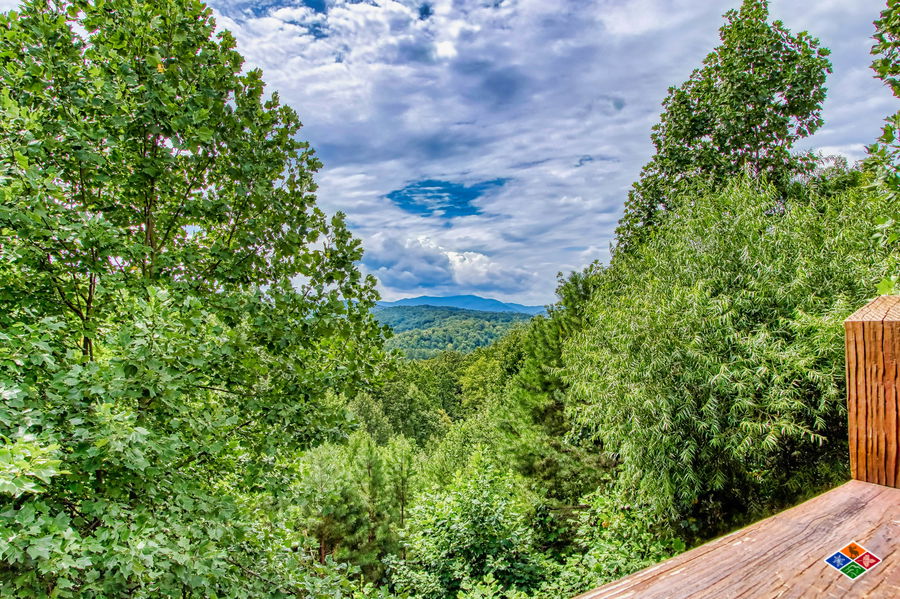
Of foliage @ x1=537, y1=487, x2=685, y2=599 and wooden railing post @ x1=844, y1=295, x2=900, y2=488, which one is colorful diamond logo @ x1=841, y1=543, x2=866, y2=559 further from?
foliage @ x1=537, y1=487, x2=685, y2=599

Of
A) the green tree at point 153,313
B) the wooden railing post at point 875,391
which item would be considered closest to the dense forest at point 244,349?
the green tree at point 153,313

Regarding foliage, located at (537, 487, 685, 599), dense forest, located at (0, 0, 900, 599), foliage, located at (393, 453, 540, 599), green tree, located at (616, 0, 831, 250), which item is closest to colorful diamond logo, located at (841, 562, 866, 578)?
dense forest, located at (0, 0, 900, 599)

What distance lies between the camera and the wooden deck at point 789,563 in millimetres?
583

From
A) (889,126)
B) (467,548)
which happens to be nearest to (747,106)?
(889,126)

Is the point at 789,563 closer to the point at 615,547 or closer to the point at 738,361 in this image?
the point at 738,361

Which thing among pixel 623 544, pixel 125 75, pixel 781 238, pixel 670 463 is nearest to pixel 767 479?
pixel 670 463

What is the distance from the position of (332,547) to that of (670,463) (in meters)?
8.77

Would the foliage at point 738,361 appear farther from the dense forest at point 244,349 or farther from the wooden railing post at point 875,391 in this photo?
the wooden railing post at point 875,391

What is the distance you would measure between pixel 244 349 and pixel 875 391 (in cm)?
325

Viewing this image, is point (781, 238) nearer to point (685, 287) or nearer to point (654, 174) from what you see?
point (685, 287)

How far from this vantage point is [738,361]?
5.89 m

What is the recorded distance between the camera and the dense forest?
2193 mm

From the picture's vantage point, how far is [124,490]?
→ 8.08 ft

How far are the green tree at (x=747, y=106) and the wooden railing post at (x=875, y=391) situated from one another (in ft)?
34.9
